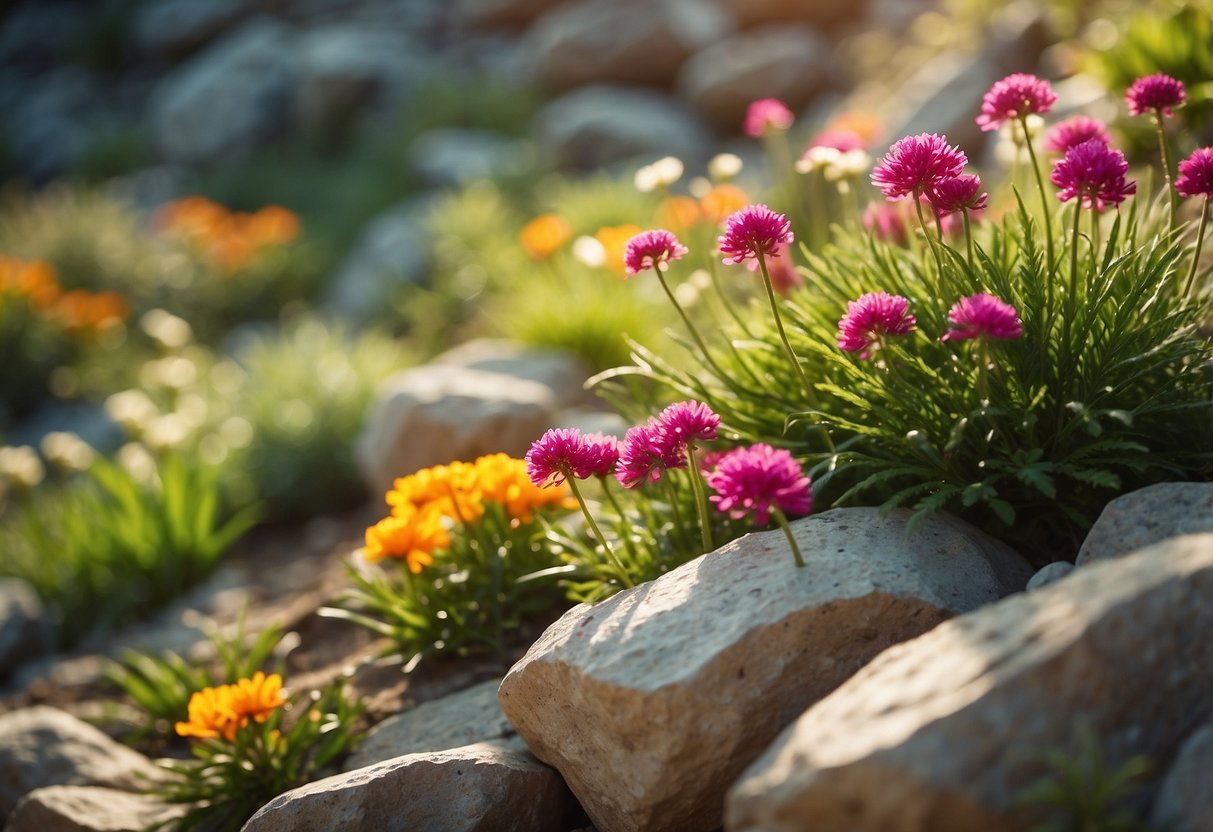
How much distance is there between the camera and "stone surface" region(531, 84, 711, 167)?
34.9 ft

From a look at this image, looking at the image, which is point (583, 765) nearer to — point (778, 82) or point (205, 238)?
point (205, 238)

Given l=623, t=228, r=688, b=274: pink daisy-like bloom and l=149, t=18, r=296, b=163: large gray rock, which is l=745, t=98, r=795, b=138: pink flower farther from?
l=149, t=18, r=296, b=163: large gray rock

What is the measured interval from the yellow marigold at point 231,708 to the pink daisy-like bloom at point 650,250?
159 centimetres

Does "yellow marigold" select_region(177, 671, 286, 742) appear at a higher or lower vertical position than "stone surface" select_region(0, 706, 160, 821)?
higher

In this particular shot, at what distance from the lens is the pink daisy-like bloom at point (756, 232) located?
2.59 meters

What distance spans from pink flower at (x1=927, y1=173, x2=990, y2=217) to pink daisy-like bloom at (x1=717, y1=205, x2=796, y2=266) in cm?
36

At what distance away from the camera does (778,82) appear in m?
10.9

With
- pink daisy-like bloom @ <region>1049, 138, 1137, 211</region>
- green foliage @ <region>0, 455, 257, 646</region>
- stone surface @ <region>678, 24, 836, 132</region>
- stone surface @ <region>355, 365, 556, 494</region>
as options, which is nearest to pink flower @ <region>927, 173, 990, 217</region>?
pink daisy-like bloom @ <region>1049, 138, 1137, 211</region>

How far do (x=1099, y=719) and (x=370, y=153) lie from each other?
12.4 meters

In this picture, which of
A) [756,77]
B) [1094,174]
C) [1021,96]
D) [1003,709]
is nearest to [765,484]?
[1003,709]

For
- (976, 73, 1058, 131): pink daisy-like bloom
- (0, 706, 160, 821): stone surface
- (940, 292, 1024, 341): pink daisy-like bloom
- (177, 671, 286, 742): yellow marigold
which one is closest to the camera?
(940, 292, 1024, 341): pink daisy-like bloom

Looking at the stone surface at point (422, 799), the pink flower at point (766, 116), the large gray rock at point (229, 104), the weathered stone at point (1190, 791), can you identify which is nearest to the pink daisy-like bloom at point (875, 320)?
the weathered stone at point (1190, 791)

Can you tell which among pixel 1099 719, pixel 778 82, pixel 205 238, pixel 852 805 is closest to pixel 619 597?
pixel 852 805

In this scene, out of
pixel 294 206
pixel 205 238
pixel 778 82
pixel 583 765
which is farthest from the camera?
pixel 294 206
